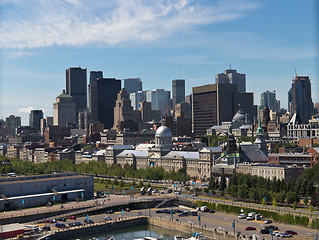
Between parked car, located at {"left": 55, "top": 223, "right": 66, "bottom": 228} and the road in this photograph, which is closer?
the road

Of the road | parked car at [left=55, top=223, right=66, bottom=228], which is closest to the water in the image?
parked car at [left=55, top=223, right=66, bottom=228]

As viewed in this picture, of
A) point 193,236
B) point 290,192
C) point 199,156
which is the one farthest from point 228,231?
point 199,156

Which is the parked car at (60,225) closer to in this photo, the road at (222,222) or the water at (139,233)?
the road at (222,222)

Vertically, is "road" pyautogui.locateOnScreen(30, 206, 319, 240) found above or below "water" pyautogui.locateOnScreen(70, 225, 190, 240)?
above

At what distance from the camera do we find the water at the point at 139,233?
10569cm

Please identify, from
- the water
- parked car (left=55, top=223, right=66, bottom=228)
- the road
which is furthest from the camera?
parked car (left=55, top=223, right=66, bottom=228)

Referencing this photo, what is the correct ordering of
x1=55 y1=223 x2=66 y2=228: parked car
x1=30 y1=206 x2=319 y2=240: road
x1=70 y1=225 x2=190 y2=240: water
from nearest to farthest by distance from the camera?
x1=30 y1=206 x2=319 y2=240: road, x1=70 y1=225 x2=190 y2=240: water, x1=55 y1=223 x2=66 y2=228: parked car

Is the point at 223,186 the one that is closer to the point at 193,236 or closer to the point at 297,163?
the point at 297,163

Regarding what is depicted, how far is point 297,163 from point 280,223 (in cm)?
5510

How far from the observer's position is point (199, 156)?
186 metres

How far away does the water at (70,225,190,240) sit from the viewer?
347 feet

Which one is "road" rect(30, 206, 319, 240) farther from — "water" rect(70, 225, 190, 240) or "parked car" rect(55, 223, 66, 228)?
"water" rect(70, 225, 190, 240)

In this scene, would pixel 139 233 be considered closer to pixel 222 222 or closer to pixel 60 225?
pixel 60 225

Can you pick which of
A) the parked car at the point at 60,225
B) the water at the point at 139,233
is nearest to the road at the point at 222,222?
the parked car at the point at 60,225
